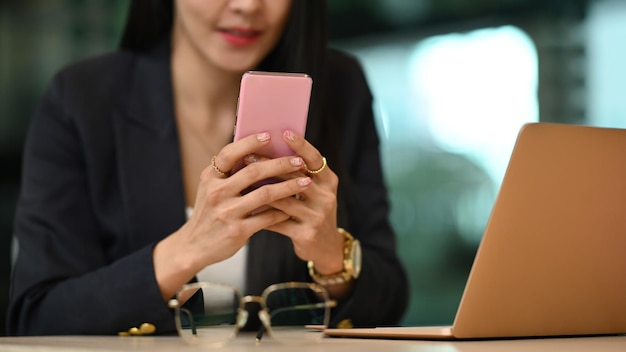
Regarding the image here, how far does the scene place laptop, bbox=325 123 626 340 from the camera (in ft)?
2.60

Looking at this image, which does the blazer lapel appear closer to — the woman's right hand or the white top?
the white top

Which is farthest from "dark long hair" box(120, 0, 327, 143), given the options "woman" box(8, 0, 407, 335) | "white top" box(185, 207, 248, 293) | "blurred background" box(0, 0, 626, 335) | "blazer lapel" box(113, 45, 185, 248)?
"blurred background" box(0, 0, 626, 335)

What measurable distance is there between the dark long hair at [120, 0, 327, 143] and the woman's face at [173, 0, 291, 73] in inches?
1.2

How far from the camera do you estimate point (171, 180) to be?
1.45 meters

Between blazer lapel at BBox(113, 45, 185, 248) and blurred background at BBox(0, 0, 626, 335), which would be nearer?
blazer lapel at BBox(113, 45, 185, 248)

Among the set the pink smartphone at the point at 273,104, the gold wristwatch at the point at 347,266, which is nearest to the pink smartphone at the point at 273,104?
the pink smartphone at the point at 273,104

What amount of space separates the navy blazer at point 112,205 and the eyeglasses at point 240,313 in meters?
0.33

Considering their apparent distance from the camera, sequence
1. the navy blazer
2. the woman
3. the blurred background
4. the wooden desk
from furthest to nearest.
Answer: the blurred background → the navy blazer → the woman → the wooden desk

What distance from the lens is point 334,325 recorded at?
51.1 inches

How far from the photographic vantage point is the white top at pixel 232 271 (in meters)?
1.43

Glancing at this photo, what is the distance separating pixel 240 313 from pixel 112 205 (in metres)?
0.62

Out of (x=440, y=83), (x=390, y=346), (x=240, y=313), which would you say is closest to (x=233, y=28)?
(x=240, y=313)

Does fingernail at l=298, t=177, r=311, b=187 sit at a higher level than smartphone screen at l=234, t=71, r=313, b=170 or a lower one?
lower

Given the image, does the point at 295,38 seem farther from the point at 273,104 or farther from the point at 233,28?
the point at 273,104
